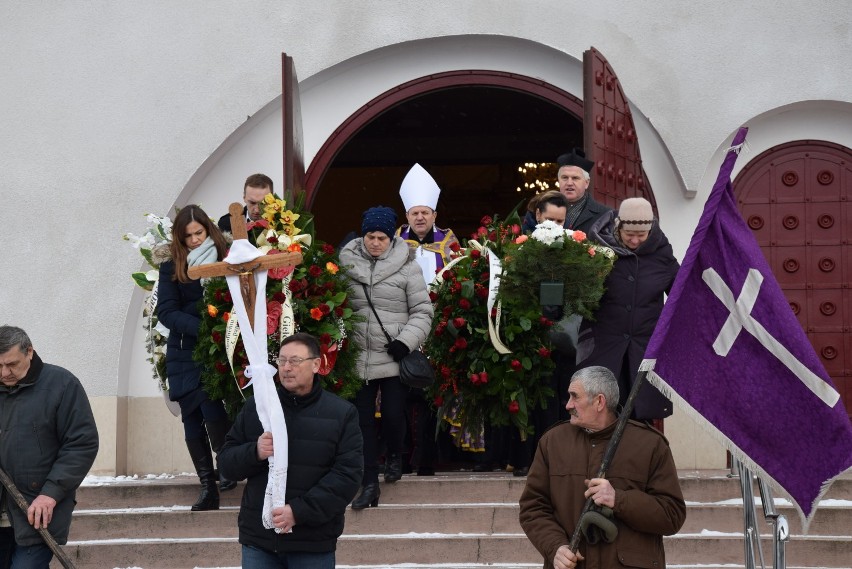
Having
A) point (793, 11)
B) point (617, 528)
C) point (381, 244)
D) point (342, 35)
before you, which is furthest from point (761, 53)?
point (617, 528)

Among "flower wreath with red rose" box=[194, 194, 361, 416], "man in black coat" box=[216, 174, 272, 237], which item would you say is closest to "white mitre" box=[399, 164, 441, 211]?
"man in black coat" box=[216, 174, 272, 237]

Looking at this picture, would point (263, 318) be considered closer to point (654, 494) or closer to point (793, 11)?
point (654, 494)

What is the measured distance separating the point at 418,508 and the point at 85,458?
2556 mm

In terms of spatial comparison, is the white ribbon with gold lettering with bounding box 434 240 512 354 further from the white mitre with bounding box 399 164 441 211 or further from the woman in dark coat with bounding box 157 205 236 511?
the woman in dark coat with bounding box 157 205 236 511

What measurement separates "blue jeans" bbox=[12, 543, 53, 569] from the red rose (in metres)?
2.12

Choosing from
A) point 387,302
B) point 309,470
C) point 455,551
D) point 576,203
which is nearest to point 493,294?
point 387,302

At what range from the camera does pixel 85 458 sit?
Answer: 6.52 m

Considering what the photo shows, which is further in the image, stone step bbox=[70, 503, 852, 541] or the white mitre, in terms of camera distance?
the white mitre

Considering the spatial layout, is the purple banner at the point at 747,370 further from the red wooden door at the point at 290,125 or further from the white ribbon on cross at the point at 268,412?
the red wooden door at the point at 290,125

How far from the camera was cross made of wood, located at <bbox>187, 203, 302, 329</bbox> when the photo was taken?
243 inches

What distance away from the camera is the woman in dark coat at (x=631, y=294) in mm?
7652

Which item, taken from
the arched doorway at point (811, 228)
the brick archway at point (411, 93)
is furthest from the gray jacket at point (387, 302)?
the arched doorway at point (811, 228)

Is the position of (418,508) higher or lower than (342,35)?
lower

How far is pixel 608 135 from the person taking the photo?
10.6 m
